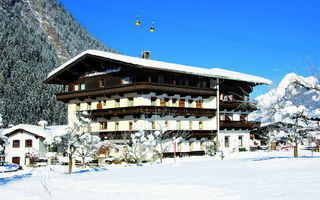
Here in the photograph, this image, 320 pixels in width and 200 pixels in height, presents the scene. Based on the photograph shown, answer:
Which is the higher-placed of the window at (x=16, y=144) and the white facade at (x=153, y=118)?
the white facade at (x=153, y=118)

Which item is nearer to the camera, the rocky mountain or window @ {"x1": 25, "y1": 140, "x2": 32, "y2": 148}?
window @ {"x1": 25, "y1": 140, "x2": 32, "y2": 148}

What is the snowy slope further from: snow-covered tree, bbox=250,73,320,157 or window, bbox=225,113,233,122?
window, bbox=225,113,233,122

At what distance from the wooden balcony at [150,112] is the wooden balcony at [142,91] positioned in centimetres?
179

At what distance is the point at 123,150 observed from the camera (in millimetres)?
41312

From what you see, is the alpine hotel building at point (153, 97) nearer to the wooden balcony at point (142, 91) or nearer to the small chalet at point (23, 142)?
the wooden balcony at point (142, 91)

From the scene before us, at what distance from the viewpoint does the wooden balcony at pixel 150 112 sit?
1658 inches

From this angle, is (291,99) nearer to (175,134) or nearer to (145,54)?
(175,134)

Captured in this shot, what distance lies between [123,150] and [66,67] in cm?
Answer: 1322

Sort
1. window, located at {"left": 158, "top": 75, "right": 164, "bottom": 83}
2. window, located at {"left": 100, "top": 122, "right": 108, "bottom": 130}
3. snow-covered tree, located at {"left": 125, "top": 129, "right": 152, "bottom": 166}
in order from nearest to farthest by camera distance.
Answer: snow-covered tree, located at {"left": 125, "top": 129, "right": 152, "bottom": 166}
window, located at {"left": 158, "top": 75, "right": 164, "bottom": 83}
window, located at {"left": 100, "top": 122, "right": 108, "bottom": 130}

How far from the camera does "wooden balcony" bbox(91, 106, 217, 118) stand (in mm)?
42125

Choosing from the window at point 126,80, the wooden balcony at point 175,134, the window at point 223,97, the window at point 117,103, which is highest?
the window at point 126,80

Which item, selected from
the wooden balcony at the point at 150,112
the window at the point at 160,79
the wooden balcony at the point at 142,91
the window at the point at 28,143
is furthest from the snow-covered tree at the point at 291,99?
the window at the point at 28,143

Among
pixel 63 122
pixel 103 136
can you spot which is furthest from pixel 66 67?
pixel 63 122

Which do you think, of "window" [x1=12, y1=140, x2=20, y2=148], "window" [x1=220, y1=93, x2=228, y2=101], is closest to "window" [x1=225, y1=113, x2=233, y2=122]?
"window" [x1=220, y1=93, x2=228, y2=101]
